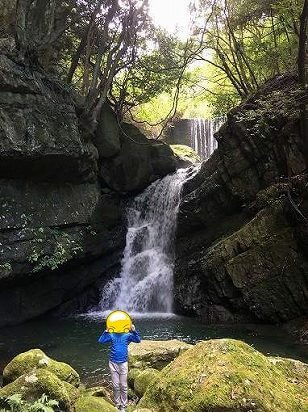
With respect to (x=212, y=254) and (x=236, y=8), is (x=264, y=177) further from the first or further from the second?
(x=236, y=8)

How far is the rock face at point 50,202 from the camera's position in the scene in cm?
1515

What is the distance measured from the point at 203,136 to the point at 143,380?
29256 mm

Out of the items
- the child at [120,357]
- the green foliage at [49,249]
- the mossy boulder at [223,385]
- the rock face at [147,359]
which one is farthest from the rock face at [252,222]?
the mossy boulder at [223,385]

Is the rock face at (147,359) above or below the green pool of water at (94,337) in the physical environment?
above

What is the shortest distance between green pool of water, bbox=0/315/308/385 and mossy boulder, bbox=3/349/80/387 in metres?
1.61

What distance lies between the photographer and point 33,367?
8141 mm

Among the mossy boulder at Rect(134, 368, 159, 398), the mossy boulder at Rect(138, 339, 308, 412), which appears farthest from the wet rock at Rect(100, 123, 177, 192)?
the mossy boulder at Rect(138, 339, 308, 412)

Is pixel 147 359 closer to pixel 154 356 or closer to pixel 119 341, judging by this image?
pixel 154 356

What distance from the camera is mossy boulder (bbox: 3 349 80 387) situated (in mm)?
8156

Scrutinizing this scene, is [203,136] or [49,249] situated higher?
[203,136]

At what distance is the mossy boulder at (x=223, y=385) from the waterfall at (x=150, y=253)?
12985 mm

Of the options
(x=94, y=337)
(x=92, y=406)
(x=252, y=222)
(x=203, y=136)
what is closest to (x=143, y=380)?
(x=92, y=406)

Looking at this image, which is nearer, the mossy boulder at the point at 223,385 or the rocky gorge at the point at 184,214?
the mossy boulder at the point at 223,385

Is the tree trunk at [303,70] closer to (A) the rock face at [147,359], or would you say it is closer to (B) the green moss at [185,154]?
(A) the rock face at [147,359]
